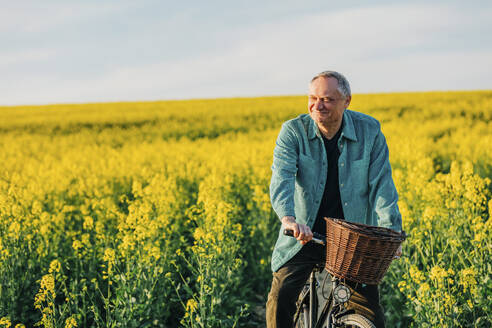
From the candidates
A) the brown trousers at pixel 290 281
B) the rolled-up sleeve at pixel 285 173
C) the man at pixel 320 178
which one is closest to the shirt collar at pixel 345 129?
the man at pixel 320 178

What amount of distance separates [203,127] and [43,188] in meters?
14.6

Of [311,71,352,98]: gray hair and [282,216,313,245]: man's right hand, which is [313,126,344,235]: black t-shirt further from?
[282,216,313,245]: man's right hand

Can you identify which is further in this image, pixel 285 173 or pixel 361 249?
pixel 285 173

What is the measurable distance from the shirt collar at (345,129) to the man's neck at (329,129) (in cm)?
3

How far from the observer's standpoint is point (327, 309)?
8.71 ft

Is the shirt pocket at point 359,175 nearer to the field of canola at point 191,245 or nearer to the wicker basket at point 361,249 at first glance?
the wicker basket at point 361,249

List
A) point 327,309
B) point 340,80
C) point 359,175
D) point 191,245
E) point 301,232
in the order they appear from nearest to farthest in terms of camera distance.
A: 1. point 301,232
2. point 340,80
3. point 327,309
4. point 359,175
5. point 191,245

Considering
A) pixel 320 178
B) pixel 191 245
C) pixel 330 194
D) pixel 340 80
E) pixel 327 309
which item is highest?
pixel 340 80

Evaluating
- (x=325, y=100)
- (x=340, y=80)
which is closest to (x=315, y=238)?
(x=325, y=100)

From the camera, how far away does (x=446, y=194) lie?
5285mm

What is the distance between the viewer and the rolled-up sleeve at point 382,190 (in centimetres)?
253

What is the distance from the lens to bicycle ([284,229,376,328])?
93.7 inches

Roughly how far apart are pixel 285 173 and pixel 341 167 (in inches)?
14.0

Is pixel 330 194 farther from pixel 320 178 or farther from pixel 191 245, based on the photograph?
pixel 191 245
